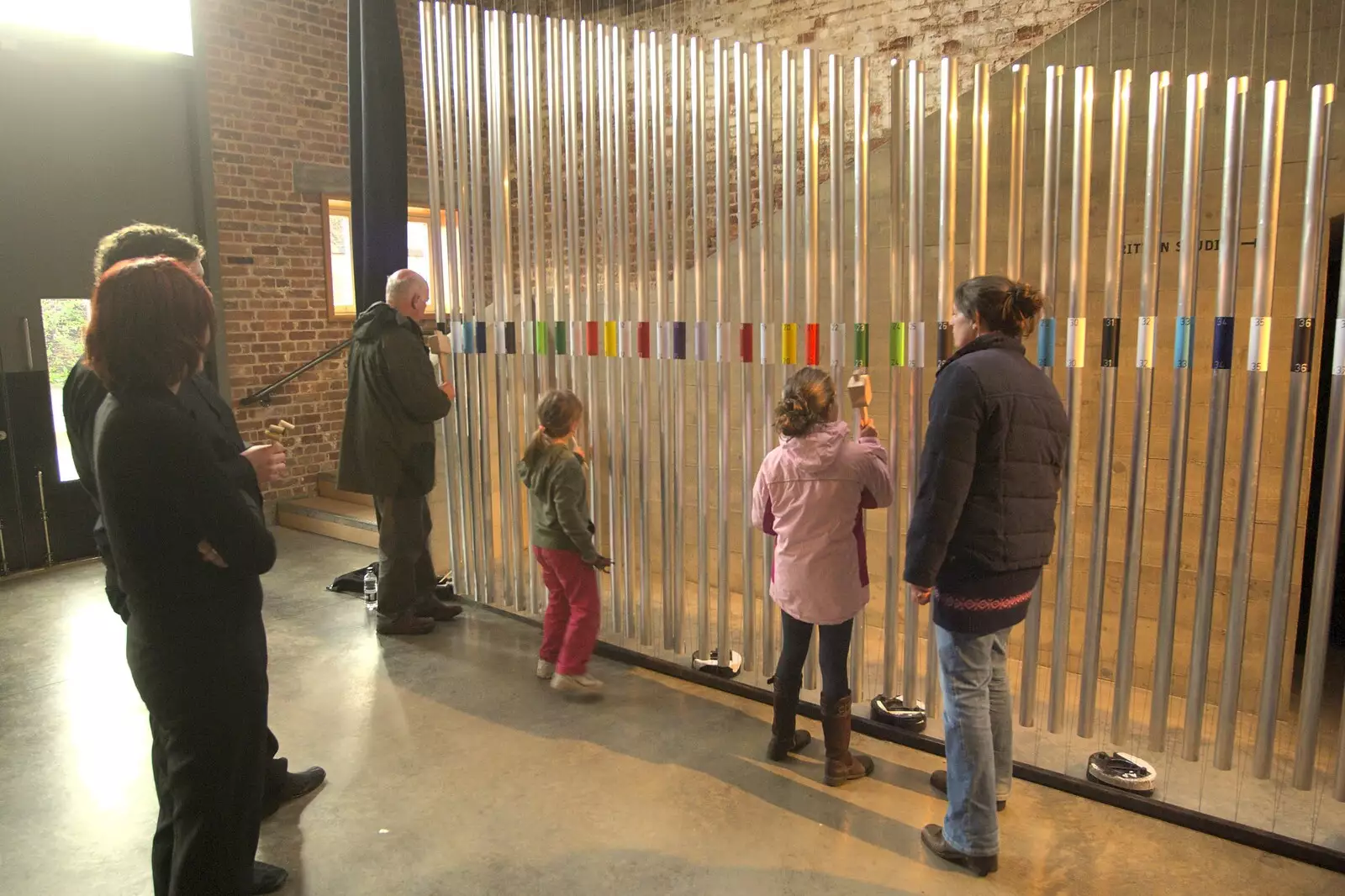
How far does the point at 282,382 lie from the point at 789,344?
16.2 ft

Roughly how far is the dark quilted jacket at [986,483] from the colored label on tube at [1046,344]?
518mm

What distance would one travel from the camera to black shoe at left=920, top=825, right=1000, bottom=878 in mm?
2635

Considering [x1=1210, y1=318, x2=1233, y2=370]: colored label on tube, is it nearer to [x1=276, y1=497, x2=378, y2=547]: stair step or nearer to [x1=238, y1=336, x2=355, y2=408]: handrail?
[x1=276, y1=497, x2=378, y2=547]: stair step

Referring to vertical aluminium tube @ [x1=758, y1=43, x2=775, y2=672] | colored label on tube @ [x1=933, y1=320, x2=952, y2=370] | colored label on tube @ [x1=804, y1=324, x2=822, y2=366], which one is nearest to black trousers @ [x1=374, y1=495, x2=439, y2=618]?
vertical aluminium tube @ [x1=758, y1=43, x2=775, y2=672]

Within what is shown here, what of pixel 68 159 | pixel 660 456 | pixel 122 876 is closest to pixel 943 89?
pixel 660 456

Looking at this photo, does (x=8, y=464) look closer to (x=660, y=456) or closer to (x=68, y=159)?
(x=68, y=159)

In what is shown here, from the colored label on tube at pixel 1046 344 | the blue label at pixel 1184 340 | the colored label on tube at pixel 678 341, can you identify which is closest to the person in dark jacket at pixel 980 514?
the colored label on tube at pixel 1046 344

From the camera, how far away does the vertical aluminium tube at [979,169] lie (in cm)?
309

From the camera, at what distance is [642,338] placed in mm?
4074

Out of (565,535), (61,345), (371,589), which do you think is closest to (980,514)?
(565,535)

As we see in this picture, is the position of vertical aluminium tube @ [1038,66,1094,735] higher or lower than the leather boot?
higher

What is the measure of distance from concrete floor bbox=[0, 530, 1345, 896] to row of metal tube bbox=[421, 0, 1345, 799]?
1.35ft

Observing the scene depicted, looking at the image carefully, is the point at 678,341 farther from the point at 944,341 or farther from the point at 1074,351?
the point at 1074,351

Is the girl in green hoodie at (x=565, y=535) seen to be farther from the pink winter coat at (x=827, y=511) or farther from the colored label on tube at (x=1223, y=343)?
the colored label on tube at (x=1223, y=343)
